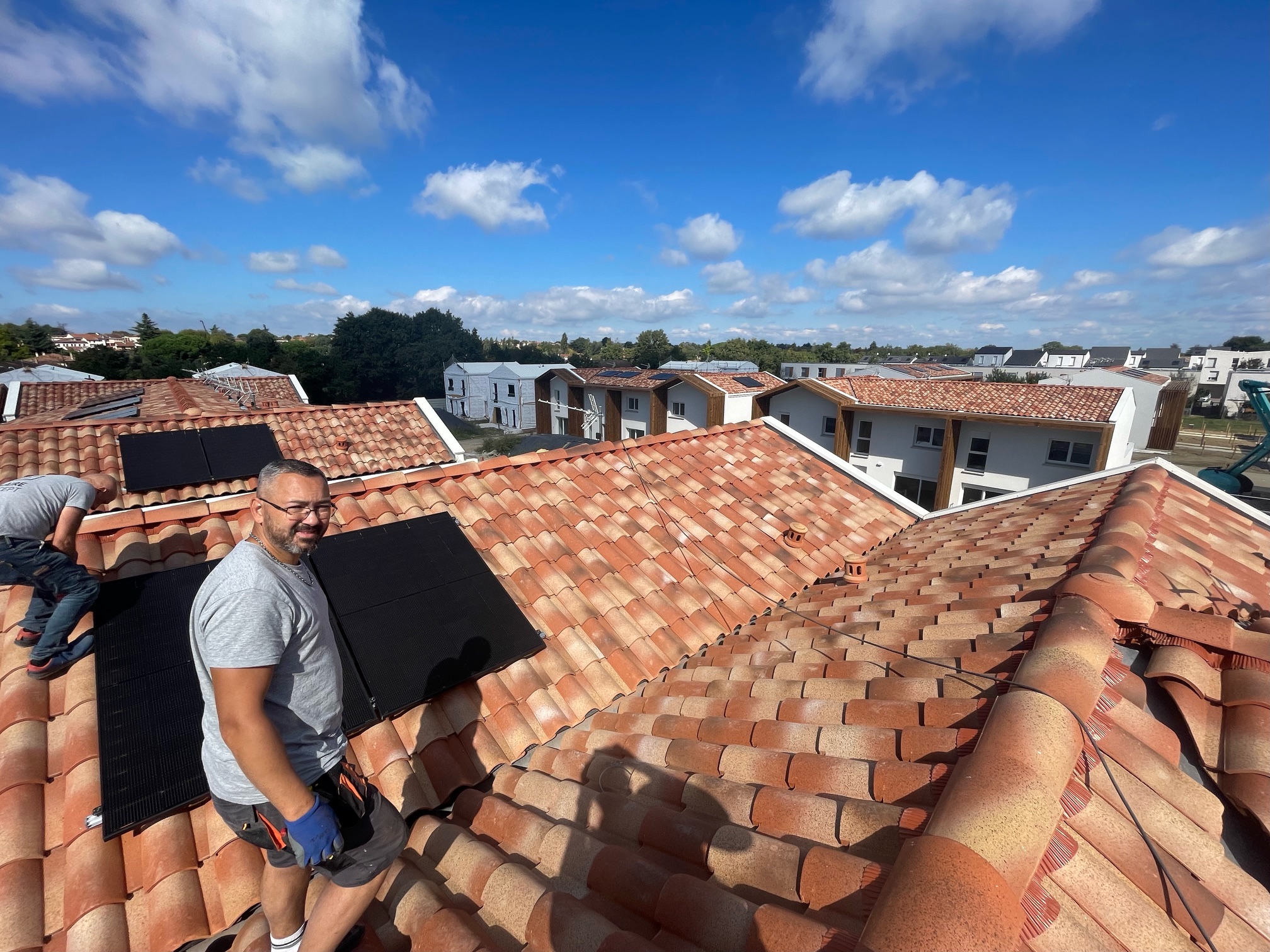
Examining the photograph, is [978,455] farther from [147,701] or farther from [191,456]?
[191,456]

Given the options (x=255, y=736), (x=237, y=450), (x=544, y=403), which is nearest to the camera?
(x=255, y=736)

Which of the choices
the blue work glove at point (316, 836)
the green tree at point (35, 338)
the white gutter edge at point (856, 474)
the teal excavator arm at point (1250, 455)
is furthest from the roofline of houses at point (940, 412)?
the green tree at point (35, 338)

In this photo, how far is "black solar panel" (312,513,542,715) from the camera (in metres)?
3.63

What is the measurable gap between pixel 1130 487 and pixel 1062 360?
3877 inches

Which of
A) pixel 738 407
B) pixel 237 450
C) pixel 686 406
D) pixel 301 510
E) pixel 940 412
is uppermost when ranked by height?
pixel 301 510

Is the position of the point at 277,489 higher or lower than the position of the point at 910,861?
higher

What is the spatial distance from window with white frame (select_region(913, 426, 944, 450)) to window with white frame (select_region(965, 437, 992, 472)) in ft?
4.14

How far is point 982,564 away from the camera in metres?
4.87

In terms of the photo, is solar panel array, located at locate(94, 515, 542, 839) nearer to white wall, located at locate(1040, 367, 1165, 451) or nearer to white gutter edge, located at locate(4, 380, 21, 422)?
white gutter edge, located at locate(4, 380, 21, 422)

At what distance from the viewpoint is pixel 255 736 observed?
6.29ft

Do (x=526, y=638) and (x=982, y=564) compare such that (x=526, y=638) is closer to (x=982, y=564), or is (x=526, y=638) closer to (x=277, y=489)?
(x=277, y=489)

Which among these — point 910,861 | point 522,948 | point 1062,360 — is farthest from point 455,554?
point 1062,360

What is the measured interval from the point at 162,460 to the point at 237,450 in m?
1.31

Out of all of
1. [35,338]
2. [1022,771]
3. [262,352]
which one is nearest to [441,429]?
[1022,771]
